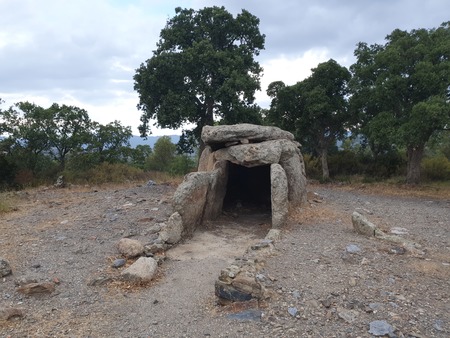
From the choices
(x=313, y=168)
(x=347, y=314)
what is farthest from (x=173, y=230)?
(x=313, y=168)

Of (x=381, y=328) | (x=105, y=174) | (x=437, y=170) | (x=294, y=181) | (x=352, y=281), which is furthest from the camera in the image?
(x=437, y=170)

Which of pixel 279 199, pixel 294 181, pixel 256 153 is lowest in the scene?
pixel 279 199

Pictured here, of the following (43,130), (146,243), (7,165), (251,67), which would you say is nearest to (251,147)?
(146,243)

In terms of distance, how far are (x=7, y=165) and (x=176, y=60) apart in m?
9.44

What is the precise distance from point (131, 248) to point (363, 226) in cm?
524

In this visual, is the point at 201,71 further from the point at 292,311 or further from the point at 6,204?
the point at 292,311

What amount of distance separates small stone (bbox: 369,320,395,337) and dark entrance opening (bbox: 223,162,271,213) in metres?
8.65

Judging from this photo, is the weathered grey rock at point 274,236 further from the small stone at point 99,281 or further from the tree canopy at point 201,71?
the tree canopy at point 201,71

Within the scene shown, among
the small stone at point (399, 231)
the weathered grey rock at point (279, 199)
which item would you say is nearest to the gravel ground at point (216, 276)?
the small stone at point (399, 231)

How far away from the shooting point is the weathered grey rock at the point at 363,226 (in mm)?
8625

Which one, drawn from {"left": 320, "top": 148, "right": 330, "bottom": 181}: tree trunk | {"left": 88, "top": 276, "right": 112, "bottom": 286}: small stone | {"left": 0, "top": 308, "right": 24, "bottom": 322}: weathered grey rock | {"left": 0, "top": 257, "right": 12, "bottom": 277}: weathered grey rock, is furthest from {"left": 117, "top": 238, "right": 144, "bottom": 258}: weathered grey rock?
{"left": 320, "top": 148, "right": 330, "bottom": 181}: tree trunk

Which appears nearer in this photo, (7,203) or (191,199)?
(191,199)

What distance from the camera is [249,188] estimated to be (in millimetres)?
14766

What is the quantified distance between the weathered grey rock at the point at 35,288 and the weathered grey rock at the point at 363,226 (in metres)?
6.52
